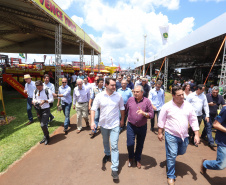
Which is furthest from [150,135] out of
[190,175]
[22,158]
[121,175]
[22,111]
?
[22,111]

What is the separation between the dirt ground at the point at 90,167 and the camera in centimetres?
282

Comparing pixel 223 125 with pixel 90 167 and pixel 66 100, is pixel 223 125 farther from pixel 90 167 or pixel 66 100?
pixel 66 100

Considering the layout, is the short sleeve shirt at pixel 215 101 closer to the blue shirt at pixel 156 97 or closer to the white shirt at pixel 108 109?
the blue shirt at pixel 156 97

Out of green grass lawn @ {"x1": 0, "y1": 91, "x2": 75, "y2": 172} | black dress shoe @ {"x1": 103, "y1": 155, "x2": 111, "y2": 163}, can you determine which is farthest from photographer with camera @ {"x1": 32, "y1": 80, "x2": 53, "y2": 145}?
black dress shoe @ {"x1": 103, "y1": 155, "x2": 111, "y2": 163}

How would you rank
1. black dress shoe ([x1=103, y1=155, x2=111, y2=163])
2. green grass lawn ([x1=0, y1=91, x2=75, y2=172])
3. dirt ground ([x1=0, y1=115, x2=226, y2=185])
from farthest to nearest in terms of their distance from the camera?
green grass lawn ([x1=0, y1=91, x2=75, y2=172]), black dress shoe ([x1=103, y1=155, x2=111, y2=163]), dirt ground ([x1=0, y1=115, x2=226, y2=185])

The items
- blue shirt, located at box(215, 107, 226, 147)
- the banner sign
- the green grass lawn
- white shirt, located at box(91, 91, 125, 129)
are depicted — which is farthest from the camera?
the banner sign

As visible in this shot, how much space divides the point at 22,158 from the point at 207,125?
5.17m

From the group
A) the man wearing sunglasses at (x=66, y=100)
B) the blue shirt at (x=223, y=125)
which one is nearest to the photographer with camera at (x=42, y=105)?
the man wearing sunglasses at (x=66, y=100)

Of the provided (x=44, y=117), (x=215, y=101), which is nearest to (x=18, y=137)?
(x=44, y=117)

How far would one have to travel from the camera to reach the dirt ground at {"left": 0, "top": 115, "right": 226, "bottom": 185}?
111 inches

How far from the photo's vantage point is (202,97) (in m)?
4.25

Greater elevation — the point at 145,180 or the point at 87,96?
the point at 87,96

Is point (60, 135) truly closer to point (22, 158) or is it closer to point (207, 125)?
point (22, 158)

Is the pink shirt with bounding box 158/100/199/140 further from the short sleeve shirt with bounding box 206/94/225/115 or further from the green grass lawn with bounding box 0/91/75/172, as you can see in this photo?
the green grass lawn with bounding box 0/91/75/172
